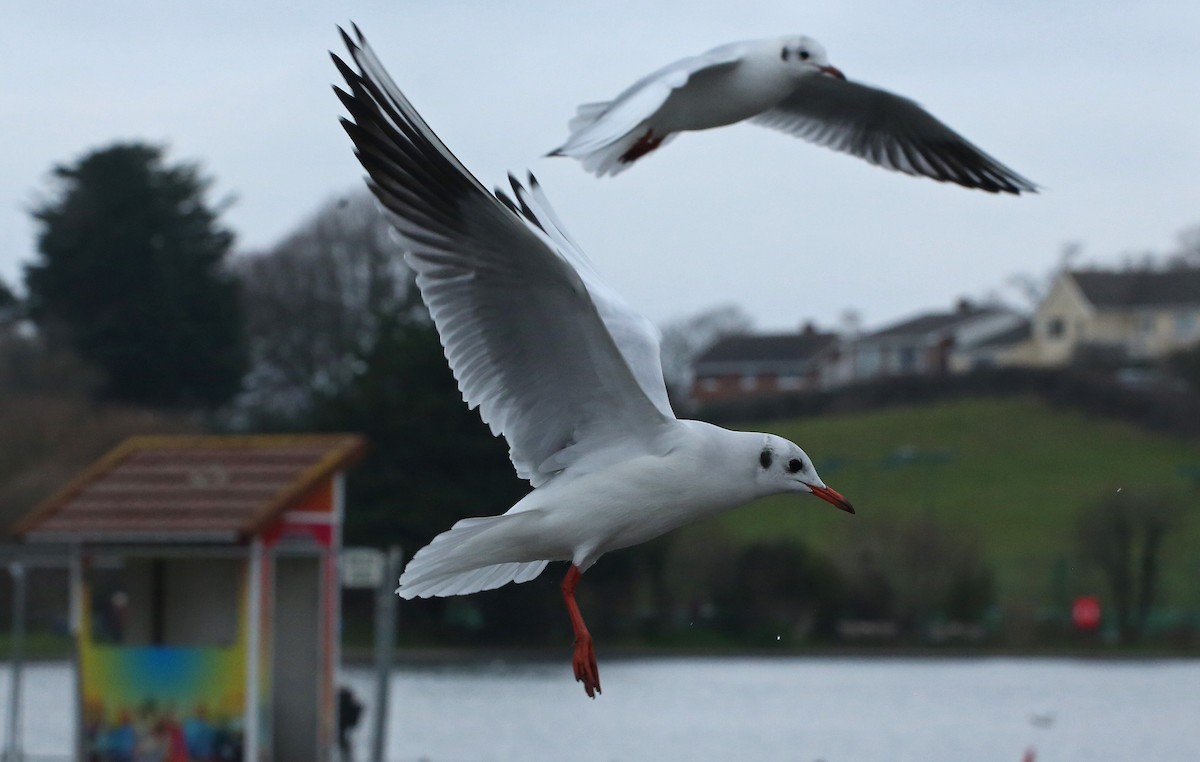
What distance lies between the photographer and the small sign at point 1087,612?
2681 centimetres

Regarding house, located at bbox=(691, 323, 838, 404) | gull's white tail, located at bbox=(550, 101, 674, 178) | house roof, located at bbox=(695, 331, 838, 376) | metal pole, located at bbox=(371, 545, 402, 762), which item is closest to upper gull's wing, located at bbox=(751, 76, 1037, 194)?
gull's white tail, located at bbox=(550, 101, 674, 178)

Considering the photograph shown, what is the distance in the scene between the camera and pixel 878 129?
8.38 m

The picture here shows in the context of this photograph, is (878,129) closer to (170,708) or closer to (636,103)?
(636,103)

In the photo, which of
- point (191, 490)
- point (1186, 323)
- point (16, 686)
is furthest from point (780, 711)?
point (1186, 323)

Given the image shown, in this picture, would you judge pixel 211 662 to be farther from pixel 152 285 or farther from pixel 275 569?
pixel 152 285

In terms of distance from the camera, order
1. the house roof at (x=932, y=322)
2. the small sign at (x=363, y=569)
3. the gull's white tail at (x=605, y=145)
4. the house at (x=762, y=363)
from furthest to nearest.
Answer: the house roof at (x=932, y=322) → the house at (x=762, y=363) → the small sign at (x=363, y=569) → the gull's white tail at (x=605, y=145)

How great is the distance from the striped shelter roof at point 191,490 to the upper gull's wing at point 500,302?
829cm

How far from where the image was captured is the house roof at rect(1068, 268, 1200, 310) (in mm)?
63312

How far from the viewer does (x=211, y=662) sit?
1328 centimetres

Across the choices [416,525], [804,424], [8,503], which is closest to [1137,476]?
[804,424]

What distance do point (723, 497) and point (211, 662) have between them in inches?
357

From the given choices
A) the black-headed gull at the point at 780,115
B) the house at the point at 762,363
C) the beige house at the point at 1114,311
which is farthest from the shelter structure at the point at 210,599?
the beige house at the point at 1114,311

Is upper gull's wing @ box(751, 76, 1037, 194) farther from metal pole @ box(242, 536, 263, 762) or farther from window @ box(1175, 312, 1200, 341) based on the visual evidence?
window @ box(1175, 312, 1200, 341)

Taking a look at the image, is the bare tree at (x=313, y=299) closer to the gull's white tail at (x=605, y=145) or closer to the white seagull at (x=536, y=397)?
the gull's white tail at (x=605, y=145)
